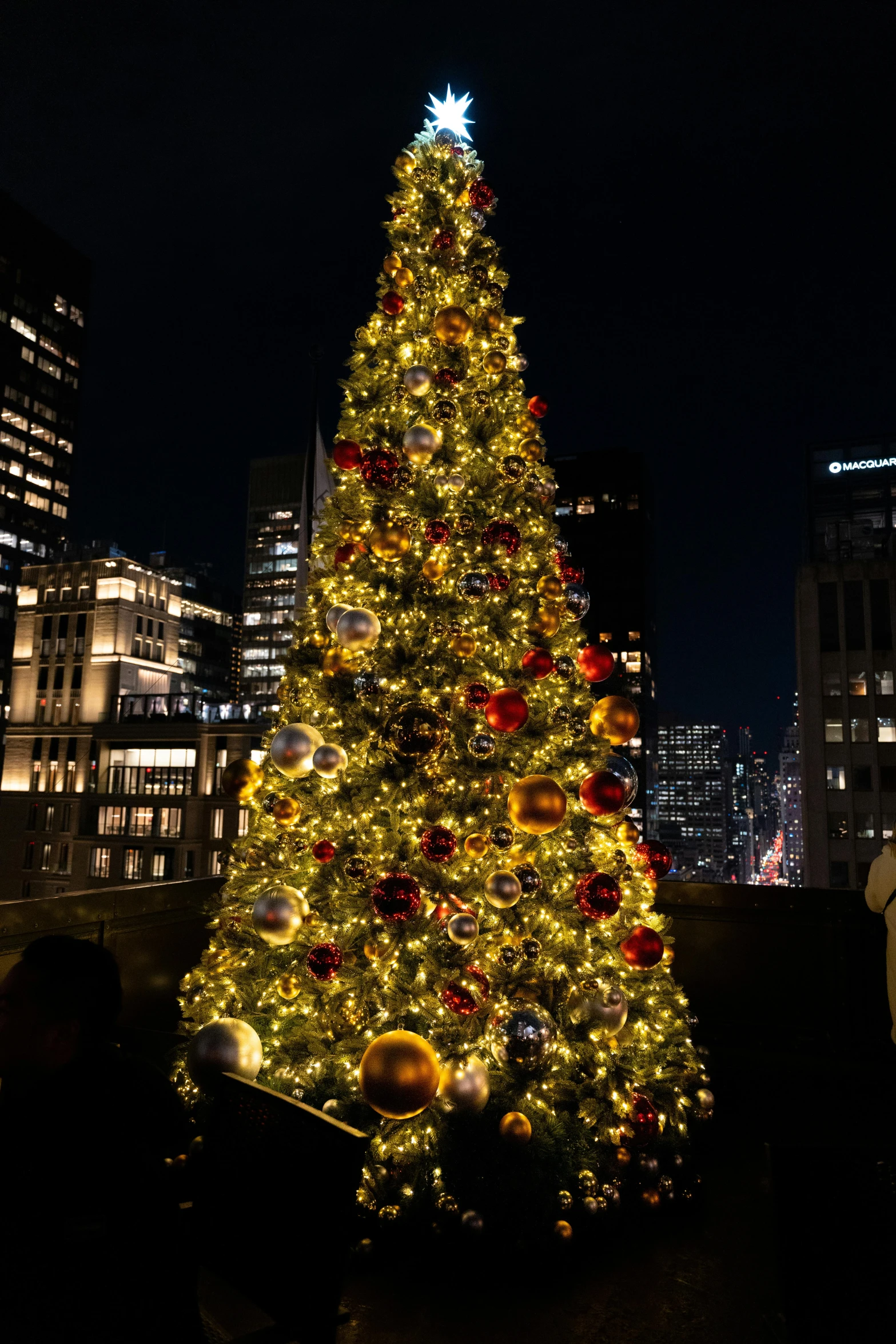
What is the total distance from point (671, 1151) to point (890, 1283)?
303cm

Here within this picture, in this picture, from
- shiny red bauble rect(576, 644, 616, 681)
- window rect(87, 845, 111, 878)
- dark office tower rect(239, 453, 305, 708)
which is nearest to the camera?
shiny red bauble rect(576, 644, 616, 681)

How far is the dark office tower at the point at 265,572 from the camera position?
4370 inches

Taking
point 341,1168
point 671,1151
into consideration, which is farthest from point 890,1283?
point 671,1151

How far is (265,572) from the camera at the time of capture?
114 metres

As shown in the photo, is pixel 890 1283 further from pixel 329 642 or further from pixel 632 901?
pixel 329 642

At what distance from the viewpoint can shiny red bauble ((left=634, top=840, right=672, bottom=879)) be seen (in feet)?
17.4

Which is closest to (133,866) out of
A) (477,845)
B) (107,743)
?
(107,743)

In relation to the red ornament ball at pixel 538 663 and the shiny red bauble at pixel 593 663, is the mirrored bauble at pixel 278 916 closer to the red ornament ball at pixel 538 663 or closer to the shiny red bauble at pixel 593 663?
the red ornament ball at pixel 538 663

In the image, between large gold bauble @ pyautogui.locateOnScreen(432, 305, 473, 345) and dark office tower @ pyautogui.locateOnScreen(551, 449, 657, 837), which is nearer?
large gold bauble @ pyautogui.locateOnScreen(432, 305, 473, 345)

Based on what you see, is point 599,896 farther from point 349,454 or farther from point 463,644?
point 349,454

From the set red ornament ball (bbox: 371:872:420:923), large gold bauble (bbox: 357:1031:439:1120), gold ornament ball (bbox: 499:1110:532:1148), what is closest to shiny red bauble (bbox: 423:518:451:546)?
red ornament ball (bbox: 371:872:420:923)

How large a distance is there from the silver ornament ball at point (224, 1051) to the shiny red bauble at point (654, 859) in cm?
281

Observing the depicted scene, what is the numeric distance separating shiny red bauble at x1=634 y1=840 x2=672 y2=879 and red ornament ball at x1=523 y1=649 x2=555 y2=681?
152 cm

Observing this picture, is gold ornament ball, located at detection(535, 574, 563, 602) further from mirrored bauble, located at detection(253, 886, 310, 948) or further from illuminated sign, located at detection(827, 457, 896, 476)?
illuminated sign, located at detection(827, 457, 896, 476)
